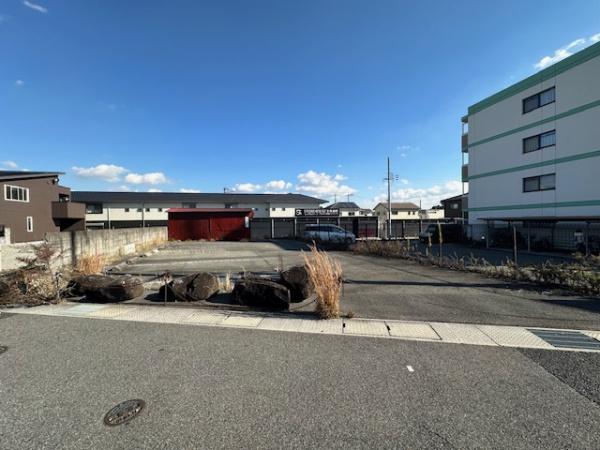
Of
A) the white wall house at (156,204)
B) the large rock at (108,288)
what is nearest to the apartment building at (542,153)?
the large rock at (108,288)

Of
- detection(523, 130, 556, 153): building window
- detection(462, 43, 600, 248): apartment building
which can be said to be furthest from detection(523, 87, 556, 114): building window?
detection(523, 130, 556, 153): building window

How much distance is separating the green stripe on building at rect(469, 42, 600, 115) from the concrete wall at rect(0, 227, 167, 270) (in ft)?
92.1

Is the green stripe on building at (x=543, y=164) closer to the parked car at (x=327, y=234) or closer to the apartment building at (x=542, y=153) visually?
the apartment building at (x=542, y=153)

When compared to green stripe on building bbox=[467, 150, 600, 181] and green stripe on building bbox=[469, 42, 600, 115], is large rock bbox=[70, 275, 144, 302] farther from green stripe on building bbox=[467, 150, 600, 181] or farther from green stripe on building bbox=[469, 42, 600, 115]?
green stripe on building bbox=[469, 42, 600, 115]

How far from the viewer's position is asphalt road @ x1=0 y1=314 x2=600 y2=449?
2457 millimetres

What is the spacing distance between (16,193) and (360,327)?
1351 inches

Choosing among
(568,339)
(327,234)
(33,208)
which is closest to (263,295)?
(568,339)

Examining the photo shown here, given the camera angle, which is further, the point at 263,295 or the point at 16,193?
the point at 16,193

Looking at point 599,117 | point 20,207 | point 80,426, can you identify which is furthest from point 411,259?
point 20,207

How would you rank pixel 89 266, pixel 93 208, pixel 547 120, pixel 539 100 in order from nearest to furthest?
pixel 89 266 < pixel 547 120 < pixel 539 100 < pixel 93 208

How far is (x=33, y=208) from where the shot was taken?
95.7ft

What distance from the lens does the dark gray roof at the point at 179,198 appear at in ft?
163

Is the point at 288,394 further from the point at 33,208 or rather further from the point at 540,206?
→ the point at 33,208

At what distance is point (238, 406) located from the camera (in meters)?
2.87
